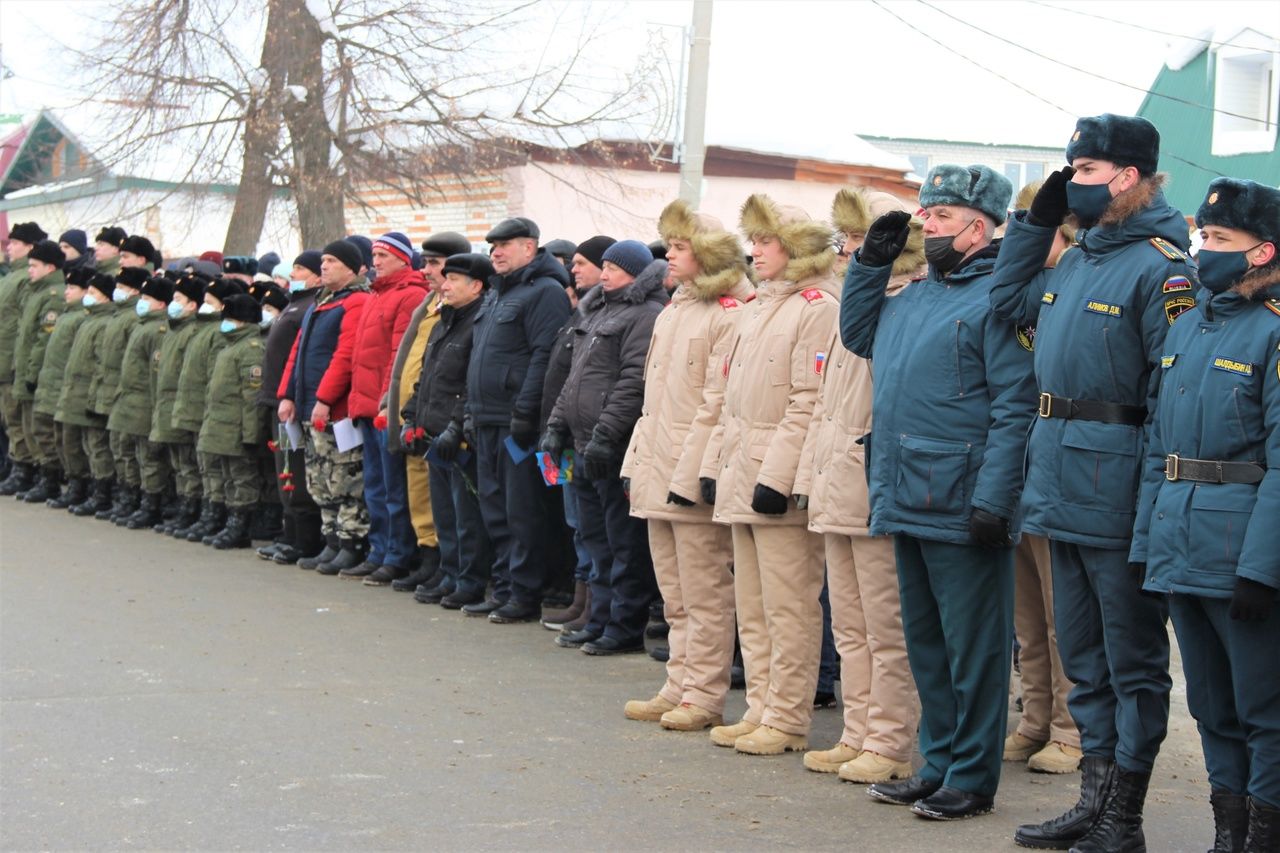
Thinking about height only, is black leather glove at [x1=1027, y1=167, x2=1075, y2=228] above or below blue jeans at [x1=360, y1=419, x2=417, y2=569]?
above

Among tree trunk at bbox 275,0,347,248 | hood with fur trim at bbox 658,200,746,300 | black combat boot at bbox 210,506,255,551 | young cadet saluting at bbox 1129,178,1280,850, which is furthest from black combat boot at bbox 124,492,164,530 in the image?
young cadet saluting at bbox 1129,178,1280,850

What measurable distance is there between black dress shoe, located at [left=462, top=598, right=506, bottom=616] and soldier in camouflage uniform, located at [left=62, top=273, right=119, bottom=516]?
19.9ft

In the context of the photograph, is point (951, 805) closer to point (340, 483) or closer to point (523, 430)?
point (523, 430)

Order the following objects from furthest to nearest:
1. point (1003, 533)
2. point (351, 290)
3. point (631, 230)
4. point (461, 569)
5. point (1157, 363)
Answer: point (631, 230), point (351, 290), point (461, 569), point (1003, 533), point (1157, 363)

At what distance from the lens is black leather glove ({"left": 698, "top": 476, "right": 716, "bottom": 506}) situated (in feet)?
25.9

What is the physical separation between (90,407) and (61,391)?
1.39 feet

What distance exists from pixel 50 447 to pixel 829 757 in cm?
1186

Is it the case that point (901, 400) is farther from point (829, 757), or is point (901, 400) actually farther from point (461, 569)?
point (461, 569)

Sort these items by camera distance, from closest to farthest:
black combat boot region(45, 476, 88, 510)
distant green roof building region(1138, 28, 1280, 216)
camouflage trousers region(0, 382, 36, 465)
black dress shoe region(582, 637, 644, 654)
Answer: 1. black dress shoe region(582, 637, 644, 654)
2. black combat boot region(45, 476, 88, 510)
3. camouflage trousers region(0, 382, 36, 465)
4. distant green roof building region(1138, 28, 1280, 216)

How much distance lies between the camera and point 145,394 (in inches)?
604

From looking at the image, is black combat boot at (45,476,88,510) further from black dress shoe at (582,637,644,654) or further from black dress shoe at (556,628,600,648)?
black dress shoe at (582,637,644,654)

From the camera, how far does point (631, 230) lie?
2605 cm

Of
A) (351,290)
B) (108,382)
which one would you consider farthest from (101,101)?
(351,290)

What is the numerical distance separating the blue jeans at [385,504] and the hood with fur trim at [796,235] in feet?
16.7
